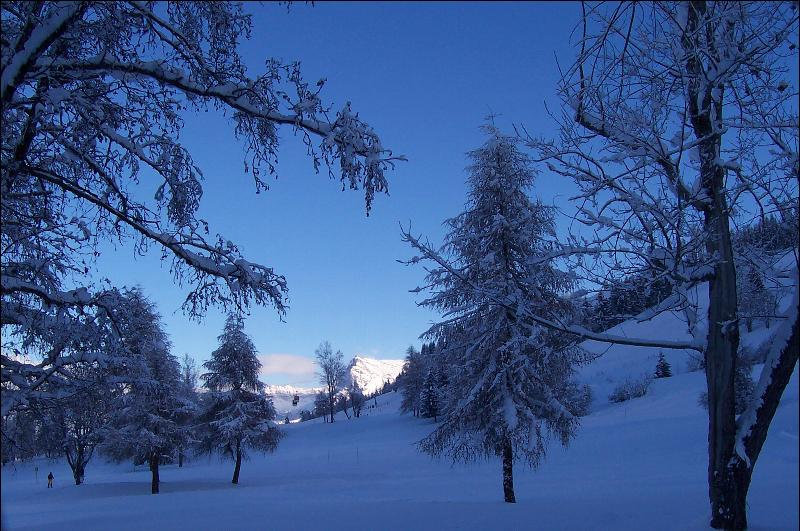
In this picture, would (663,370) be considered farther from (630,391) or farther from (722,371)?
(722,371)

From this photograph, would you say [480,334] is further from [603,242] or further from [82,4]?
[82,4]

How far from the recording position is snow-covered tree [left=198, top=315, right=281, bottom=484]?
96.6ft

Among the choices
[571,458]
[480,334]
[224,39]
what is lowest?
[571,458]

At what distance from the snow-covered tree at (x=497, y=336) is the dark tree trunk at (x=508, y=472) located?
0.03 metres

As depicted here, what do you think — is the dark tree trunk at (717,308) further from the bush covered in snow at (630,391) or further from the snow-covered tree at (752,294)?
the bush covered in snow at (630,391)

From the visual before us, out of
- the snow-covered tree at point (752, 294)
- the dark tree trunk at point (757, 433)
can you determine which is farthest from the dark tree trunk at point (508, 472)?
the dark tree trunk at point (757, 433)

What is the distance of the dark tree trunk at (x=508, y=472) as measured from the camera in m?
14.4

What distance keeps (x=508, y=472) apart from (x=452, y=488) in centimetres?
984

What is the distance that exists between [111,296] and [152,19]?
287 cm

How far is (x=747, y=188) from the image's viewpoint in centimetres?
567

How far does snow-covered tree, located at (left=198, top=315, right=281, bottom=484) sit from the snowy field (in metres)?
2.14

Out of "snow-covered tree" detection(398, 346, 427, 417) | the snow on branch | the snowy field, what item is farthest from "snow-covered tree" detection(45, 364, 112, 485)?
"snow-covered tree" detection(398, 346, 427, 417)

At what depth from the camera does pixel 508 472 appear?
1464cm

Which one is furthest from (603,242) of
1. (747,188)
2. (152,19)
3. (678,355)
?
(678,355)
